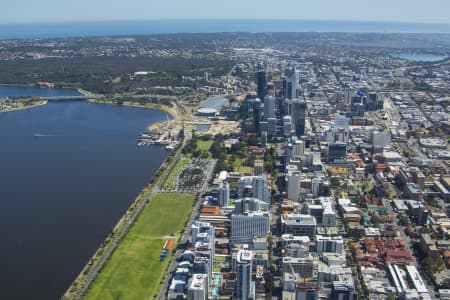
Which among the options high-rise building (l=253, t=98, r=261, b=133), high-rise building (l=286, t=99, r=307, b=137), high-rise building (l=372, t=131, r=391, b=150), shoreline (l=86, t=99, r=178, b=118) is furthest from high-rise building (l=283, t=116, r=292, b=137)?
shoreline (l=86, t=99, r=178, b=118)

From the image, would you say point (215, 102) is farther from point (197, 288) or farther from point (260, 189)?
point (197, 288)

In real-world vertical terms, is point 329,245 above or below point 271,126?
below

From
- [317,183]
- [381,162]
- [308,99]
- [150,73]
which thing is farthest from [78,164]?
[150,73]

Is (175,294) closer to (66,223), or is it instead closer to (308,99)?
(66,223)

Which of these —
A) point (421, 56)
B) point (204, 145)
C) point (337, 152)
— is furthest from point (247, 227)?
point (421, 56)

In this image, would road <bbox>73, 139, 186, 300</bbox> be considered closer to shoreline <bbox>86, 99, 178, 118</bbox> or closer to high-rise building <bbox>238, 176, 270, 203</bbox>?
high-rise building <bbox>238, 176, 270, 203</bbox>

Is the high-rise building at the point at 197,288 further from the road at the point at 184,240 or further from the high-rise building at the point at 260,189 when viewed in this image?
the high-rise building at the point at 260,189

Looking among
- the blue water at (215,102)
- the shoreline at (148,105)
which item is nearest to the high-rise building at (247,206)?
the shoreline at (148,105)

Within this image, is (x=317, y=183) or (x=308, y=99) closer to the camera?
(x=317, y=183)
